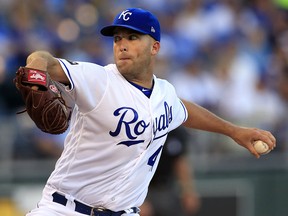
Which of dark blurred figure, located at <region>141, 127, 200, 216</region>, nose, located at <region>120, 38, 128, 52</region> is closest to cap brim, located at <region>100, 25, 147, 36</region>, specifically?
nose, located at <region>120, 38, 128, 52</region>

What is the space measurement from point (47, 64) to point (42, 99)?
0.80ft

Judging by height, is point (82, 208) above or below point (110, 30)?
below

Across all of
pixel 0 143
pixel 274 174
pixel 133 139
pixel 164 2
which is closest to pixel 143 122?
pixel 133 139

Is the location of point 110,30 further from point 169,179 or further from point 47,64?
point 169,179

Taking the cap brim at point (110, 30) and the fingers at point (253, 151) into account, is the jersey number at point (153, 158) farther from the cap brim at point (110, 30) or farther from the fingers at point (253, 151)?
the cap brim at point (110, 30)

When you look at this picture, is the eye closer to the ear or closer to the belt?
the ear

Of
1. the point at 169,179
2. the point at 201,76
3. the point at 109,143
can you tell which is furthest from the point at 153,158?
the point at 201,76

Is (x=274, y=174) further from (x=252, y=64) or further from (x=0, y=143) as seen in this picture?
(x=0, y=143)

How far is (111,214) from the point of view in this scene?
5.29m

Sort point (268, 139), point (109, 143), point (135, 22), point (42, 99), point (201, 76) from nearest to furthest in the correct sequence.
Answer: point (42, 99) < point (109, 143) < point (135, 22) < point (268, 139) < point (201, 76)

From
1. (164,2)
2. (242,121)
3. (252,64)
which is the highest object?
(164,2)

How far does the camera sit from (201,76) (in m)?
11.2

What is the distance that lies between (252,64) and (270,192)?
2084 millimetres

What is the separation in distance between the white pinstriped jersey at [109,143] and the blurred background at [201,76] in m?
4.36
